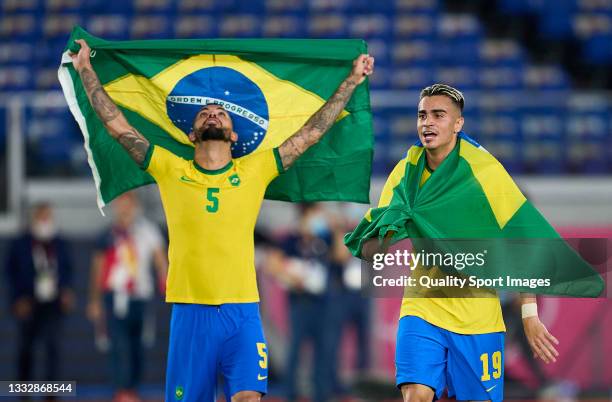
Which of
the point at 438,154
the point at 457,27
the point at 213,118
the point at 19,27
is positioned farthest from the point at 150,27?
the point at 438,154

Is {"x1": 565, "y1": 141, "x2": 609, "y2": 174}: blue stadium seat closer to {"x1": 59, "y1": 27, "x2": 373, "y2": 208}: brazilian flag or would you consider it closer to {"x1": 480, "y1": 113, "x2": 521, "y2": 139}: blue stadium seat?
{"x1": 480, "y1": 113, "x2": 521, "y2": 139}: blue stadium seat

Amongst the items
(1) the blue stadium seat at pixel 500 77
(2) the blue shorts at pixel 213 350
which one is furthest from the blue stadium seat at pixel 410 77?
(2) the blue shorts at pixel 213 350

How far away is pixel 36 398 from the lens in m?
13.3

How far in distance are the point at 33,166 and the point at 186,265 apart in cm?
780

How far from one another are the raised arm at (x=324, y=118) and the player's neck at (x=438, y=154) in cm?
79

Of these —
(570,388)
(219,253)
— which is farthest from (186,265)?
(570,388)

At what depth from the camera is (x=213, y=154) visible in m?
6.84

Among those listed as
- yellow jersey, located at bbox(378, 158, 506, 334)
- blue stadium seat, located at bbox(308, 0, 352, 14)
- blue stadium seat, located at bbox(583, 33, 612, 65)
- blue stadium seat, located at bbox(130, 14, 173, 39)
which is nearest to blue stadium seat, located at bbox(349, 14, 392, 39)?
blue stadium seat, located at bbox(308, 0, 352, 14)

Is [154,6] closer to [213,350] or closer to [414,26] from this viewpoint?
[414,26]

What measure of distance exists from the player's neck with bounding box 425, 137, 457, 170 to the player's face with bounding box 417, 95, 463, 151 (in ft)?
0.14

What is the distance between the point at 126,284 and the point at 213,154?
5631mm

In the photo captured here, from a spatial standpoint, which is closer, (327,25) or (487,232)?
(487,232)

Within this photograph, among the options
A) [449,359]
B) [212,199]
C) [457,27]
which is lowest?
[449,359]

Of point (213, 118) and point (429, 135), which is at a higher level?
point (213, 118)
